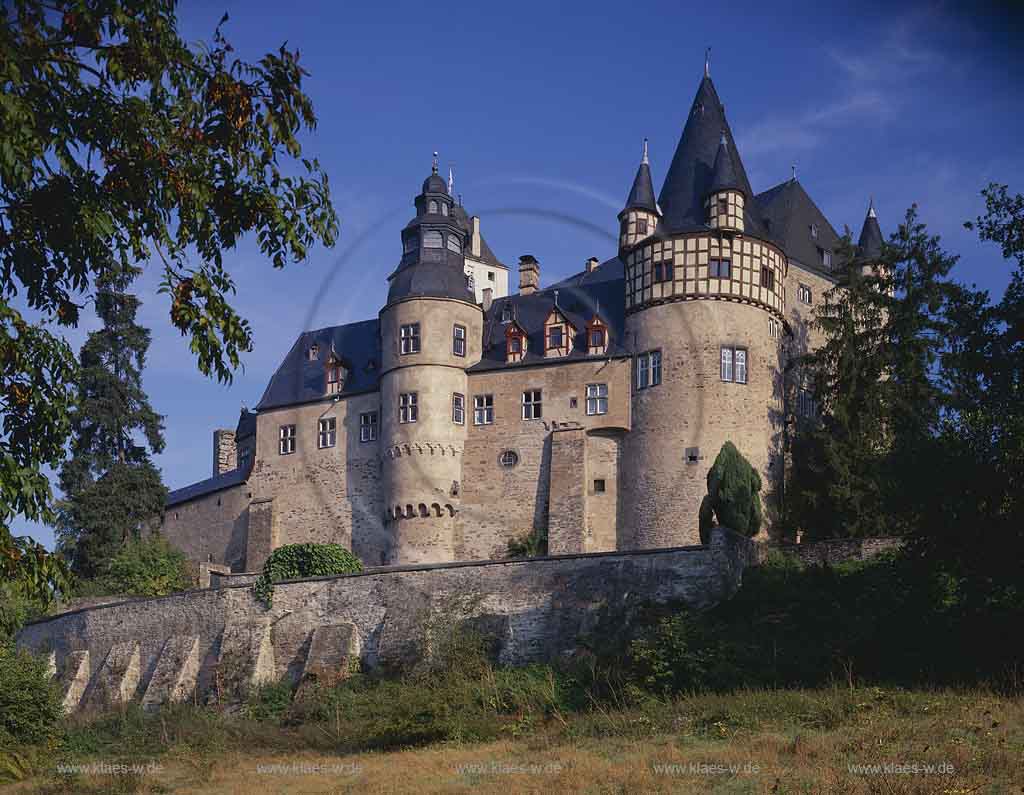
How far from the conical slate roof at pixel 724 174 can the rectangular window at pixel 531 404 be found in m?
9.67

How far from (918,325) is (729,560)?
14646mm

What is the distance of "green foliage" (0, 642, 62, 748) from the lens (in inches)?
1326

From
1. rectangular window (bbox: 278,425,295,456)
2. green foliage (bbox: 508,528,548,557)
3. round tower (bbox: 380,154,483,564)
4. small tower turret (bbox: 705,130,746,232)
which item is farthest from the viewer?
rectangular window (bbox: 278,425,295,456)

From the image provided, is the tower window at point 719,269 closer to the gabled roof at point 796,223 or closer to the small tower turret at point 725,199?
the small tower turret at point 725,199

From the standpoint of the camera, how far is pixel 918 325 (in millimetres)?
45281

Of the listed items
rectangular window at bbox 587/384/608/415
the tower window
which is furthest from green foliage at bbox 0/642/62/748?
the tower window

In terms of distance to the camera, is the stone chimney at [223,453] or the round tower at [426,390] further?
the stone chimney at [223,453]

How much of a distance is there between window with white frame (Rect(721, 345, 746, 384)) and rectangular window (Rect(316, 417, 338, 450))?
16402mm

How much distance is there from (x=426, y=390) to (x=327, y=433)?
19.3 ft

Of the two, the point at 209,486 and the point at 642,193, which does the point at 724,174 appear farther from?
the point at 209,486

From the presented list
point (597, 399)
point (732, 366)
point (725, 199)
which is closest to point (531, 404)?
point (597, 399)

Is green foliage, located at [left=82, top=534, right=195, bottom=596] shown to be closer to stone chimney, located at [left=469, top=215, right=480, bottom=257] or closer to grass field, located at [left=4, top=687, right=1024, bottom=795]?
grass field, located at [left=4, top=687, right=1024, bottom=795]

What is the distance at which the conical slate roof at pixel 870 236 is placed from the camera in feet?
176

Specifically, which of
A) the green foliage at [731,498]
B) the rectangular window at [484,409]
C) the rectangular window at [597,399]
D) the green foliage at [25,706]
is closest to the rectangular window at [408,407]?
the rectangular window at [484,409]
